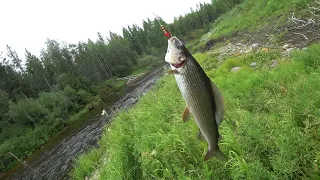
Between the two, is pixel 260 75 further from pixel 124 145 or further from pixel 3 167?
pixel 3 167

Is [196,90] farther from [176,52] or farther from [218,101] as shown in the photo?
[176,52]

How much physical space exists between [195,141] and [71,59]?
59.9 meters

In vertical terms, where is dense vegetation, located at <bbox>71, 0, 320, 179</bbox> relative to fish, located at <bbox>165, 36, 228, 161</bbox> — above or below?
below

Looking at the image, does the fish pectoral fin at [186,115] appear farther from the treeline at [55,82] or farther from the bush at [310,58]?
the treeline at [55,82]

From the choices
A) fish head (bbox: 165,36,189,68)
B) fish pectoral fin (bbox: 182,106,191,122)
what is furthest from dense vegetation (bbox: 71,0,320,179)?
fish head (bbox: 165,36,189,68)

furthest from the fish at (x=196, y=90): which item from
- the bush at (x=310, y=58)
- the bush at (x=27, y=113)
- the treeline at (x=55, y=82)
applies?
the bush at (x=27, y=113)

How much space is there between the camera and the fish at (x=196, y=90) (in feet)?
7.93

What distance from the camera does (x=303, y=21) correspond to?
43.0ft

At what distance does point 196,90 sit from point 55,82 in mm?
56689

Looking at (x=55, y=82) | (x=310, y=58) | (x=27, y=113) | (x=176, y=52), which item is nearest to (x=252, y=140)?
(x=176, y=52)

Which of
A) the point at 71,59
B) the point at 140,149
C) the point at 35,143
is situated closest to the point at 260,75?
the point at 140,149

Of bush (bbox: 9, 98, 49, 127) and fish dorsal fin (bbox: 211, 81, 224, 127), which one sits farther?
bush (bbox: 9, 98, 49, 127)

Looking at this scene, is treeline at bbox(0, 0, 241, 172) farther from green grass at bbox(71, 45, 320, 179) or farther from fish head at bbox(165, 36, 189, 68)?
fish head at bbox(165, 36, 189, 68)

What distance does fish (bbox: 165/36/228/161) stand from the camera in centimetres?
242
